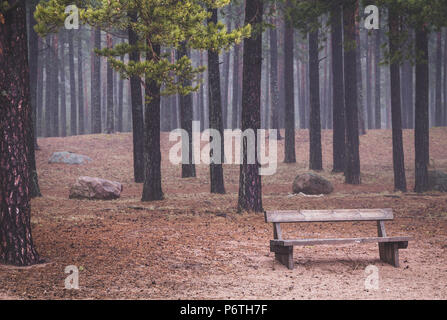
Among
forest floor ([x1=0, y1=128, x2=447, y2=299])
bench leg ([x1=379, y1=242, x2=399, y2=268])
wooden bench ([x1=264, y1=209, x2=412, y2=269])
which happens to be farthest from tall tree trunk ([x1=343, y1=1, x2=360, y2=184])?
wooden bench ([x1=264, y1=209, x2=412, y2=269])

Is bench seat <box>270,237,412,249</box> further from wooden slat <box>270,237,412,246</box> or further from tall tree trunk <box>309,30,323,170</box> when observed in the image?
tall tree trunk <box>309,30,323,170</box>

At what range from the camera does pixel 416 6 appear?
43.7 feet

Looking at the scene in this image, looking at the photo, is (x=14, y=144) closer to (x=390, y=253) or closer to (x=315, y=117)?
(x=390, y=253)

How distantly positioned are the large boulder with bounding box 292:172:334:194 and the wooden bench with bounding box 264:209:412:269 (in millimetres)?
9897

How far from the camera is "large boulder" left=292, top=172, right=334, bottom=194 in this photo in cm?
1877

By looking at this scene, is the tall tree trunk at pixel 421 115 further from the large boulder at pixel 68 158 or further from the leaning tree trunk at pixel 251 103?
the large boulder at pixel 68 158

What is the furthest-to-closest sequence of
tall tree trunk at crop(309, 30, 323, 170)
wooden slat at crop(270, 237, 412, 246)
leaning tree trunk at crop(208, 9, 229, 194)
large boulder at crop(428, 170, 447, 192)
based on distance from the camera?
1. tall tree trunk at crop(309, 30, 323, 170)
2. large boulder at crop(428, 170, 447, 192)
3. leaning tree trunk at crop(208, 9, 229, 194)
4. wooden slat at crop(270, 237, 412, 246)

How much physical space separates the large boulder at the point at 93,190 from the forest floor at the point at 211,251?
2.17ft

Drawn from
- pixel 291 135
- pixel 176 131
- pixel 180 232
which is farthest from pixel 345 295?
pixel 176 131

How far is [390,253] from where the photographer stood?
8719 mm

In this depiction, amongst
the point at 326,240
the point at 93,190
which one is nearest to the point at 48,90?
the point at 93,190

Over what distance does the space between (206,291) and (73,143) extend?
2374 cm

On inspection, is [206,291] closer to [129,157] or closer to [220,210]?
[220,210]

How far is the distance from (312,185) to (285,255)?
10.7 meters
